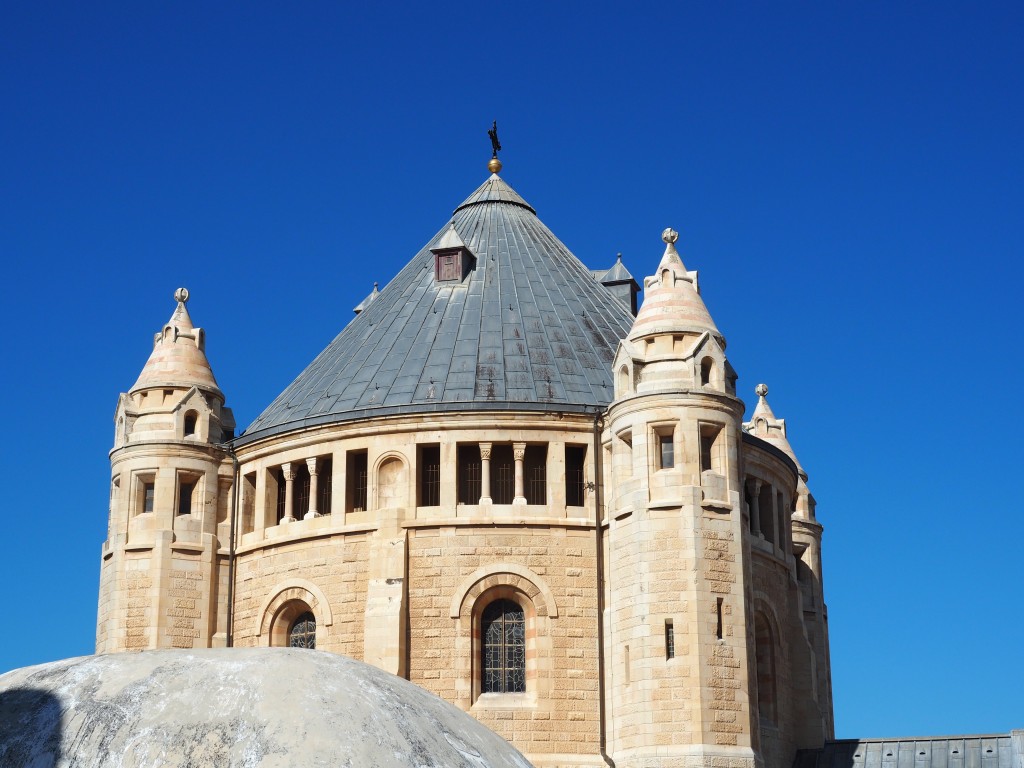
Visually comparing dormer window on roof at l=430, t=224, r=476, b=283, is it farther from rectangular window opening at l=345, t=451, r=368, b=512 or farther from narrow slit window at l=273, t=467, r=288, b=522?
narrow slit window at l=273, t=467, r=288, b=522

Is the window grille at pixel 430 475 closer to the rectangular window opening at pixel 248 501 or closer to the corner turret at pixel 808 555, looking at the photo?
the rectangular window opening at pixel 248 501

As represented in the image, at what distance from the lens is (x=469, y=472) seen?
153 ft

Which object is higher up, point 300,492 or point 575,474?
point 575,474

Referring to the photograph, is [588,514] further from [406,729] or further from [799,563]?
[406,729]

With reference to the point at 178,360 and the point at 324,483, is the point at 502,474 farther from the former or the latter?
the point at 178,360

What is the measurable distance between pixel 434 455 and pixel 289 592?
19.4ft

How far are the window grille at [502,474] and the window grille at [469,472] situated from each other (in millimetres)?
441

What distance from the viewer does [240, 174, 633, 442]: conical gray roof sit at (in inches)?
1864

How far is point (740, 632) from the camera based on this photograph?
42312mm

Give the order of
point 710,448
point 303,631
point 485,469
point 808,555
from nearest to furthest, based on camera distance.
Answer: point 710,448, point 485,469, point 303,631, point 808,555

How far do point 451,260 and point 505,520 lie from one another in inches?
435

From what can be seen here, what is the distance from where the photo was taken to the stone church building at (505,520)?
140ft

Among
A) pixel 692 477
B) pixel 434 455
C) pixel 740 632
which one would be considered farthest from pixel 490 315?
pixel 740 632

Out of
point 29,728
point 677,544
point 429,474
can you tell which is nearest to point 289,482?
point 429,474
